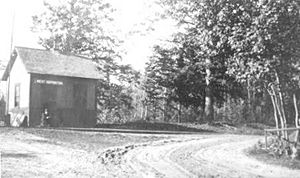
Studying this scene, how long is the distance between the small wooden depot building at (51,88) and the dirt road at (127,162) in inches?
587

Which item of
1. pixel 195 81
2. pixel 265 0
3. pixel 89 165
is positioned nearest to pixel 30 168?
pixel 89 165

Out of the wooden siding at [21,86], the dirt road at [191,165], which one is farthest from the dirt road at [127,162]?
the wooden siding at [21,86]

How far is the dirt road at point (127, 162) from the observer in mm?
10225

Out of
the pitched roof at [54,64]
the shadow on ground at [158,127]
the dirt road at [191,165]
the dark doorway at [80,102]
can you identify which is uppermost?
the pitched roof at [54,64]

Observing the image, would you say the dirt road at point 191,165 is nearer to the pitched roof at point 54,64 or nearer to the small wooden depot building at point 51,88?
the small wooden depot building at point 51,88

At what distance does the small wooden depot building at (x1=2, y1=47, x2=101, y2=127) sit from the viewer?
3081cm

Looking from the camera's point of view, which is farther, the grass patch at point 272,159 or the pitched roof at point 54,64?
the pitched roof at point 54,64

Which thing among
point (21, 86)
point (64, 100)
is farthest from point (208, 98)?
point (21, 86)

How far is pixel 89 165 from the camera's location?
37.3 ft

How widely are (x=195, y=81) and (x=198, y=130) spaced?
417 inches

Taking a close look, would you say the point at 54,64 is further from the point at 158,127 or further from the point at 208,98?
the point at 208,98

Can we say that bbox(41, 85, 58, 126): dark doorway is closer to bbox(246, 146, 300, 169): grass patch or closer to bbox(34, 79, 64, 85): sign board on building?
bbox(34, 79, 64, 85): sign board on building

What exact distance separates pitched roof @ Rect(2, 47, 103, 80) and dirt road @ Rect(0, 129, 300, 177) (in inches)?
615

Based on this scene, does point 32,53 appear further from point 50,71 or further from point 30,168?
point 30,168
